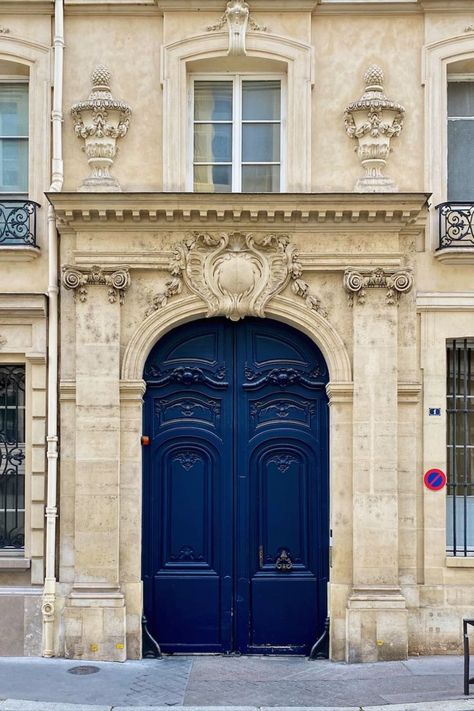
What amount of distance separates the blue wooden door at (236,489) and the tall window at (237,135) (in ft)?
4.90

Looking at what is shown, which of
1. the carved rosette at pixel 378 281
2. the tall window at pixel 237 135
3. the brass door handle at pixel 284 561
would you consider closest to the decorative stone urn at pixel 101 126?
the tall window at pixel 237 135

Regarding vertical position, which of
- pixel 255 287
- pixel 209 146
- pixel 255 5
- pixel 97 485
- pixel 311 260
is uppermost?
pixel 255 5

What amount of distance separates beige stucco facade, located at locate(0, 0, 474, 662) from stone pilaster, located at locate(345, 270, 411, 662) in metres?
0.02

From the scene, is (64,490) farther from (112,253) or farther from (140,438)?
(112,253)

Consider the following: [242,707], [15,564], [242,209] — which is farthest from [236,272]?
[242,707]

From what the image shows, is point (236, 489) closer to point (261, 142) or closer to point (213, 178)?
point (213, 178)

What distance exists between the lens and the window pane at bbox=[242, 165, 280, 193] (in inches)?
401

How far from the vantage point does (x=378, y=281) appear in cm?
970

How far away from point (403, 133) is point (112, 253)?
320cm

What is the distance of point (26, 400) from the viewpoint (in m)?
9.94

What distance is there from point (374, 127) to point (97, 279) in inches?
124

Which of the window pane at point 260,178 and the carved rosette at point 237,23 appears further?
the window pane at point 260,178

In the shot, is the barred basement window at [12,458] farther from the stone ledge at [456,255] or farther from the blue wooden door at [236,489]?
the stone ledge at [456,255]

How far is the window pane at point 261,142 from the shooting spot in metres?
10.2
